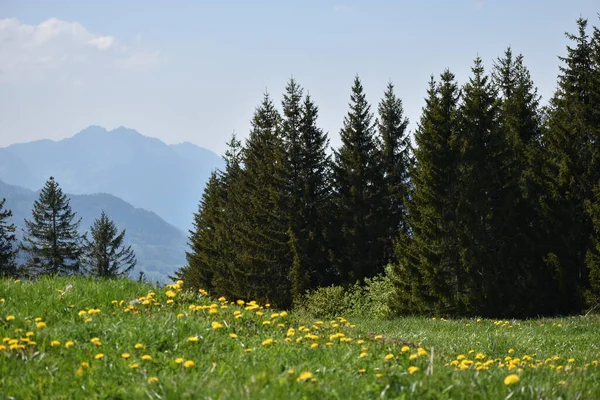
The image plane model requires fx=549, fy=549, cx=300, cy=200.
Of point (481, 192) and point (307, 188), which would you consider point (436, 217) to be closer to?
point (481, 192)

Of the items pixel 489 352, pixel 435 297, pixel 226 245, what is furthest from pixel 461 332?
pixel 226 245

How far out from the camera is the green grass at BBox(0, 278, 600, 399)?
457 centimetres

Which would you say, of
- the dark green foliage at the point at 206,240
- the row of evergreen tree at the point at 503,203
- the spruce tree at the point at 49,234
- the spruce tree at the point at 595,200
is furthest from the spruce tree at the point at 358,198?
the spruce tree at the point at 49,234

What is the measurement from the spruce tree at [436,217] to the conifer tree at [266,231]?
11.2 metres

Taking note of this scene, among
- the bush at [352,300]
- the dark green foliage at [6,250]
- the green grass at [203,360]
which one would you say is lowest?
the bush at [352,300]

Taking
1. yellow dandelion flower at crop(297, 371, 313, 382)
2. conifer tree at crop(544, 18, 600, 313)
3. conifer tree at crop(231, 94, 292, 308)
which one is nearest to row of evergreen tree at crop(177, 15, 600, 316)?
conifer tree at crop(544, 18, 600, 313)

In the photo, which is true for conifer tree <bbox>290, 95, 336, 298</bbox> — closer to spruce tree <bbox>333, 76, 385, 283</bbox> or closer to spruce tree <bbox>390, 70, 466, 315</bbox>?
spruce tree <bbox>333, 76, 385, 283</bbox>

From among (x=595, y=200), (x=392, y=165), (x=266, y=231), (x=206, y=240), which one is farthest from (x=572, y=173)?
Result: (x=206, y=240)

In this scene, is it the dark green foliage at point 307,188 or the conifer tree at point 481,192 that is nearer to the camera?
the conifer tree at point 481,192

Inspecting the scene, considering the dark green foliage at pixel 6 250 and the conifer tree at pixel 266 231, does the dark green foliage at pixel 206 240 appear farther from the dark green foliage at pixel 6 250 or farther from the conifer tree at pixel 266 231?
the dark green foliage at pixel 6 250

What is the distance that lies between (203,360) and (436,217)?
25.3 meters

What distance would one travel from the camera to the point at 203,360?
5645 mm

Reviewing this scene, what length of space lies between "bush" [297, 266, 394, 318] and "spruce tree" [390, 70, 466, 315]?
2153mm

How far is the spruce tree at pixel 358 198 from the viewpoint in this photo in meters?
38.9
